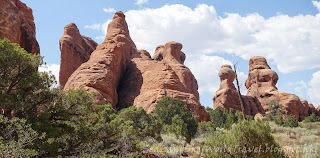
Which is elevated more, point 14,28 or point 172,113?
point 14,28

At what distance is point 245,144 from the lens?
1209 cm

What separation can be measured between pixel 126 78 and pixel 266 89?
37391 millimetres

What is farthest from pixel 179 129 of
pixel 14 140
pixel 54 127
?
pixel 14 140

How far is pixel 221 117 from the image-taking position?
45.3 meters

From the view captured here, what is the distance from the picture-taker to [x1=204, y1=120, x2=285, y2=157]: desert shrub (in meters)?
11.5

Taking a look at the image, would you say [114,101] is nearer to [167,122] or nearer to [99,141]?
[167,122]

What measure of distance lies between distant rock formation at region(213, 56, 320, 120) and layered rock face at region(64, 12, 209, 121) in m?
16.7

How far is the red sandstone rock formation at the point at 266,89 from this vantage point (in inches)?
2299

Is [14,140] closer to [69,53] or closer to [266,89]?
[69,53]

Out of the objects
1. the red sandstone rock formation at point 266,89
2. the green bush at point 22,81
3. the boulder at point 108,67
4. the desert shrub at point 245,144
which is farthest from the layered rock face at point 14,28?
the red sandstone rock formation at point 266,89

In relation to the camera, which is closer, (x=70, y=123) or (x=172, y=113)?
(x=70, y=123)

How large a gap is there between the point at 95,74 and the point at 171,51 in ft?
79.5

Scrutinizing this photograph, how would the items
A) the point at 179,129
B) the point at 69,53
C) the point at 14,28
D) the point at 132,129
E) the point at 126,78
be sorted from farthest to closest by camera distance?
1. the point at 69,53
2. the point at 126,78
3. the point at 179,129
4. the point at 14,28
5. the point at 132,129

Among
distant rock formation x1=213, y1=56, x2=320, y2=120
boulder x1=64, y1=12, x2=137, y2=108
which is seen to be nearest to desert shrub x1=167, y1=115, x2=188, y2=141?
boulder x1=64, y1=12, x2=137, y2=108
